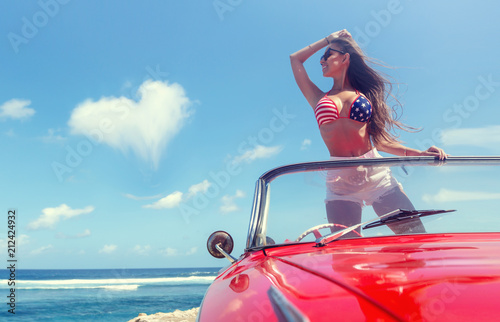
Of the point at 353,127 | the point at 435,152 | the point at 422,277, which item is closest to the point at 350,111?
the point at 353,127

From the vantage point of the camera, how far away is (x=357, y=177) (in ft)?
6.58

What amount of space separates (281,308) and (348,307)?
0.46 ft

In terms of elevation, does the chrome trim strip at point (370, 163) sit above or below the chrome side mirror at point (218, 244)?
above

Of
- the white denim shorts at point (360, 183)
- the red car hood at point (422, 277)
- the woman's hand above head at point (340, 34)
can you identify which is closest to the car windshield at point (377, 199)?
the white denim shorts at point (360, 183)

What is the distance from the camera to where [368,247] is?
139cm

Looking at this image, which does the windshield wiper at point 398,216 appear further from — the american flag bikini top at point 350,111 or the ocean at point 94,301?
the ocean at point 94,301

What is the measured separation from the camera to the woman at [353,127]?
1961 millimetres

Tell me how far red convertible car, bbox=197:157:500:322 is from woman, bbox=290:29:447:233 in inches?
0.5

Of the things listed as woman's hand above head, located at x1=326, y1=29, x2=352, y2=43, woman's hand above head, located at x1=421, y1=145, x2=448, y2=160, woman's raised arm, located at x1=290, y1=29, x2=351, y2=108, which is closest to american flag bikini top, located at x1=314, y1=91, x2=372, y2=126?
woman's raised arm, located at x1=290, y1=29, x2=351, y2=108

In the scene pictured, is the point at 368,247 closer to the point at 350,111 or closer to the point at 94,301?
the point at 350,111

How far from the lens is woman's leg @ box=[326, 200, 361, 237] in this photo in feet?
6.22

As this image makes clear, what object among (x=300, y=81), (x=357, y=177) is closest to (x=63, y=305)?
(x=300, y=81)

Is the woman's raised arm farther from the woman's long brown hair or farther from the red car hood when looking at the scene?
the red car hood

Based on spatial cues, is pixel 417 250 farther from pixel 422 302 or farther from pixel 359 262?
pixel 422 302
